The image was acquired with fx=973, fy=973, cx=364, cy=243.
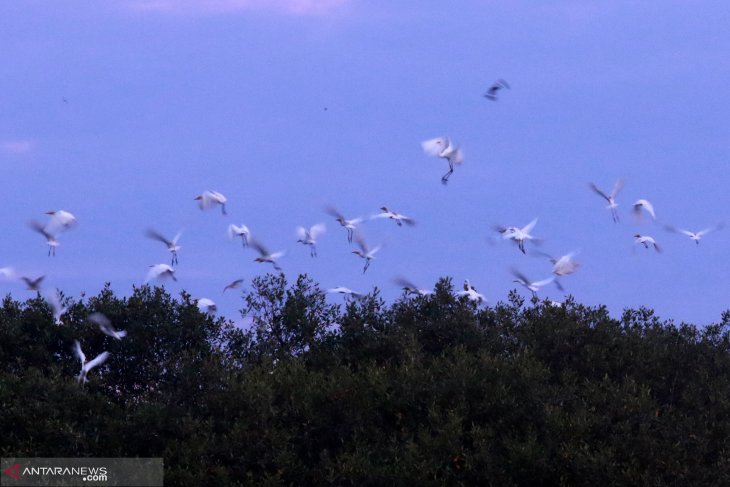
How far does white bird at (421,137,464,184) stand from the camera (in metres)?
20.9

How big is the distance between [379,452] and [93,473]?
474 cm

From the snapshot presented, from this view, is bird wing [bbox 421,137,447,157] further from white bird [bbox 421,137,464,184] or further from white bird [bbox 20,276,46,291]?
white bird [bbox 20,276,46,291]

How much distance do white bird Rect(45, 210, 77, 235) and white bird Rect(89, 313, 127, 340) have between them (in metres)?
2.36

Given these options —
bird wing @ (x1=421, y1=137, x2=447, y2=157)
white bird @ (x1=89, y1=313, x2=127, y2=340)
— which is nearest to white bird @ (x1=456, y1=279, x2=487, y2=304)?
bird wing @ (x1=421, y1=137, x2=447, y2=157)

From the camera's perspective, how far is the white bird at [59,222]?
68.8 feet

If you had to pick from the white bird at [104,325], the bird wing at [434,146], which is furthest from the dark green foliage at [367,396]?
the bird wing at [434,146]

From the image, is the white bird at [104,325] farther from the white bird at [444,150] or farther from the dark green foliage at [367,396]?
the white bird at [444,150]

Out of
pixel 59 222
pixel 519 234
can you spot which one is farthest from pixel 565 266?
pixel 59 222

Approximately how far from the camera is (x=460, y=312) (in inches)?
796

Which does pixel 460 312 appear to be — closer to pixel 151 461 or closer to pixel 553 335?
pixel 553 335

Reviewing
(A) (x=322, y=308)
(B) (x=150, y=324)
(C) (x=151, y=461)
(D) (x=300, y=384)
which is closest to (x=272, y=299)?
(A) (x=322, y=308)

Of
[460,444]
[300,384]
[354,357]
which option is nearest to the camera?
[460,444]

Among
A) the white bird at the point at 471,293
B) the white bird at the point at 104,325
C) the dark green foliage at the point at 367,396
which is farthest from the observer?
the white bird at the point at 471,293

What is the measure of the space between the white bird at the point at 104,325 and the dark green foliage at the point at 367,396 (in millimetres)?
214
